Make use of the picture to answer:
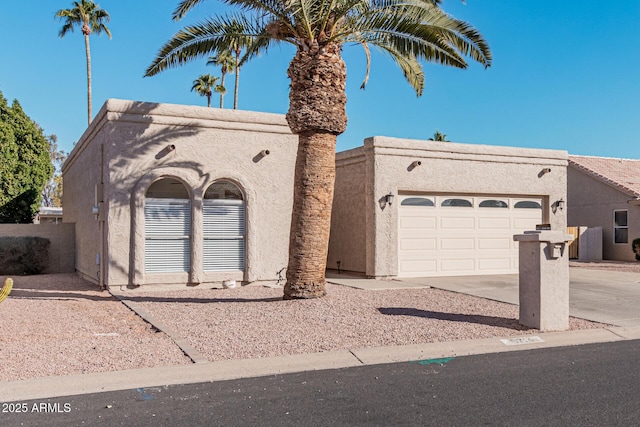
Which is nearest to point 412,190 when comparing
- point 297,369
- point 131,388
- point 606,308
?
point 606,308

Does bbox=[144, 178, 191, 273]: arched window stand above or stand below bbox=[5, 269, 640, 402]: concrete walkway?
above

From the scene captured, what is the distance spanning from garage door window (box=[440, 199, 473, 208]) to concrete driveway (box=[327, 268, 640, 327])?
2.17 meters

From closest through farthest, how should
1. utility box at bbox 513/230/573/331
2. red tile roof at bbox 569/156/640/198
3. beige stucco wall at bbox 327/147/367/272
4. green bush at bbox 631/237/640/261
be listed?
utility box at bbox 513/230/573/331 → beige stucco wall at bbox 327/147/367/272 → green bush at bbox 631/237/640/261 → red tile roof at bbox 569/156/640/198

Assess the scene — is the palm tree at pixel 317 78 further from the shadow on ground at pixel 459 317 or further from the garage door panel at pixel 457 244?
the garage door panel at pixel 457 244

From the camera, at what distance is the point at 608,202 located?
26531mm

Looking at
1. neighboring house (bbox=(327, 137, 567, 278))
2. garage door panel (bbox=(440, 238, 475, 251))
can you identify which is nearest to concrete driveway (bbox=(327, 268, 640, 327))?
neighboring house (bbox=(327, 137, 567, 278))

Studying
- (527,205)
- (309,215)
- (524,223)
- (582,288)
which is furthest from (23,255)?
(582,288)

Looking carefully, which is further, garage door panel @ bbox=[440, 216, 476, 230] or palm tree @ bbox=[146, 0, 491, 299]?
garage door panel @ bbox=[440, 216, 476, 230]

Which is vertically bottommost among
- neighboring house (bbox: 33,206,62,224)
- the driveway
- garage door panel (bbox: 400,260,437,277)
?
the driveway

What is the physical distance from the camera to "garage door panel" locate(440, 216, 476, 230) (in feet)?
57.5

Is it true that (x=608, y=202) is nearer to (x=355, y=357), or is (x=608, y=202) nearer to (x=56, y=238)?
(x=56, y=238)

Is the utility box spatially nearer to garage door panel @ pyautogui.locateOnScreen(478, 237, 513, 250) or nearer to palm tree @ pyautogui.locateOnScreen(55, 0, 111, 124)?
garage door panel @ pyautogui.locateOnScreen(478, 237, 513, 250)

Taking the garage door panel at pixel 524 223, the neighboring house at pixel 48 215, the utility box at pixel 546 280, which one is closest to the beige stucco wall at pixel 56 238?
the neighboring house at pixel 48 215

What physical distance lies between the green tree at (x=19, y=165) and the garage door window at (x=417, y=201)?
18.0m
